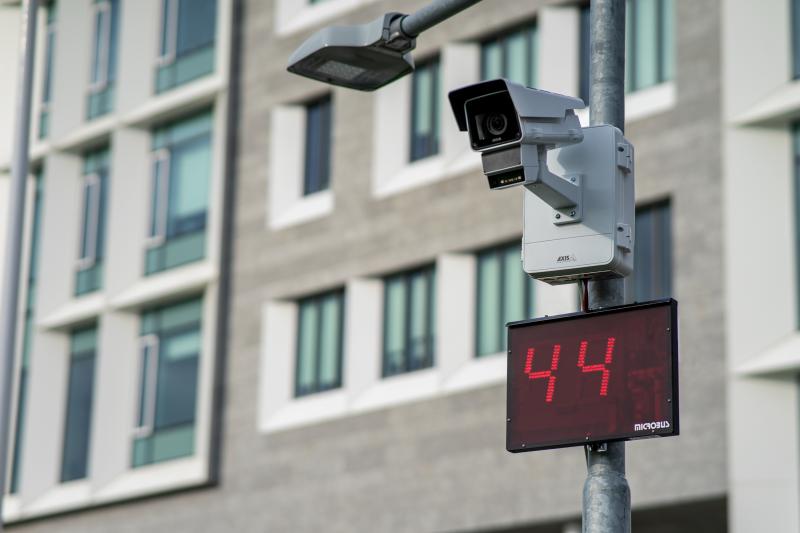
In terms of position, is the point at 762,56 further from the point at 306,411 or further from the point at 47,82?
the point at 47,82

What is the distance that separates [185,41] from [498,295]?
9802 millimetres

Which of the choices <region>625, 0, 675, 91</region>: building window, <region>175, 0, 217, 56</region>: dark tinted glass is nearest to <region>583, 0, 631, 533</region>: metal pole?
<region>625, 0, 675, 91</region>: building window

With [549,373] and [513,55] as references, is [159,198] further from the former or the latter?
[549,373]

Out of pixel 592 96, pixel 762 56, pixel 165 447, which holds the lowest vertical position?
pixel 592 96

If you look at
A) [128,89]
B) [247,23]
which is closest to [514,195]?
[247,23]

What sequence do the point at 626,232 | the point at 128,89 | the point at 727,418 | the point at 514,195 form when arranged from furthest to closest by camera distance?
the point at 128,89 → the point at 514,195 → the point at 727,418 → the point at 626,232

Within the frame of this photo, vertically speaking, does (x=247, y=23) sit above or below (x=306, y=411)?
above

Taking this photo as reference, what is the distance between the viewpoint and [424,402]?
91.2 ft

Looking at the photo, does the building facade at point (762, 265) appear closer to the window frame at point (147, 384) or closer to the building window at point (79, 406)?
the window frame at point (147, 384)

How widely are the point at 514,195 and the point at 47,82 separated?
1370 centimetres

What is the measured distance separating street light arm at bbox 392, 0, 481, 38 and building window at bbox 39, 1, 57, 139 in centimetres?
2770

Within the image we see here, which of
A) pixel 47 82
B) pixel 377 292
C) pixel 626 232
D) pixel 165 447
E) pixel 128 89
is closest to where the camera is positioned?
pixel 626 232

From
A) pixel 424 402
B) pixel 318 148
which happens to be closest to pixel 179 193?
pixel 318 148

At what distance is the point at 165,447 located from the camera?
32250mm
